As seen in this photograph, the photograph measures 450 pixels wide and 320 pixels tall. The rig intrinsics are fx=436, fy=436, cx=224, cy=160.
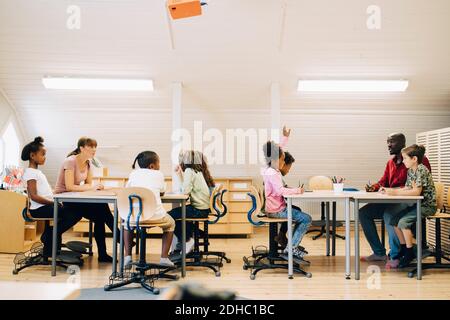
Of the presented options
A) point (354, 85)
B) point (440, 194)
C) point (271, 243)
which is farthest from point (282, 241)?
point (354, 85)

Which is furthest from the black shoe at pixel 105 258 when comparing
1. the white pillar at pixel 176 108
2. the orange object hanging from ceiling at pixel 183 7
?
the orange object hanging from ceiling at pixel 183 7

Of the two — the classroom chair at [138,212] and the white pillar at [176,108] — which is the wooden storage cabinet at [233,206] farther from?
the classroom chair at [138,212]

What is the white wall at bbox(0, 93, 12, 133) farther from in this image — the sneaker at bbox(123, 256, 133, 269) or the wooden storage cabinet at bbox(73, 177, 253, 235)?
the sneaker at bbox(123, 256, 133, 269)

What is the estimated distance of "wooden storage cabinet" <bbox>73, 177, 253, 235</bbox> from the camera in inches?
255

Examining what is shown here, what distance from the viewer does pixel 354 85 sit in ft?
20.2

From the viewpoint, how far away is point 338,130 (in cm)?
714

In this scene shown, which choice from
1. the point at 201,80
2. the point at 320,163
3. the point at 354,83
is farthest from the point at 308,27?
the point at 320,163

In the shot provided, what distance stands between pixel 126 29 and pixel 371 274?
13.1 feet

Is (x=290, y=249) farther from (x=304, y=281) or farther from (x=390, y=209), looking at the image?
(x=390, y=209)

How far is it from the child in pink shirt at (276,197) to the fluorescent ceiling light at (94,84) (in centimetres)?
257

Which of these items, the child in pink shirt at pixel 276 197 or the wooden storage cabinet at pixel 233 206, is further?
the wooden storage cabinet at pixel 233 206

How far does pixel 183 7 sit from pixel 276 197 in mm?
2183

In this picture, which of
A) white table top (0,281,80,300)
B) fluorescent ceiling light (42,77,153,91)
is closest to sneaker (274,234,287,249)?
fluorescent ceiling light (42,77,153,91)

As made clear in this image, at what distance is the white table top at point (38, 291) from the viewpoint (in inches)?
41.7
